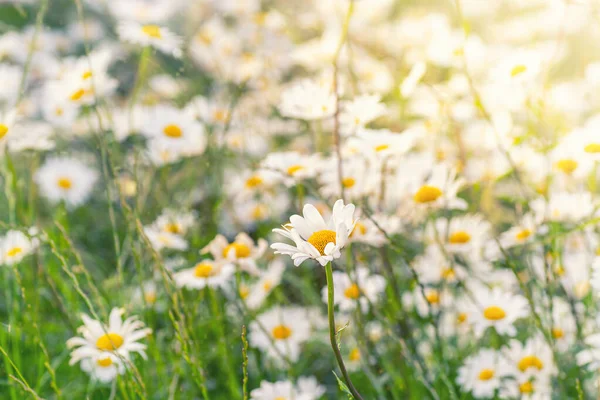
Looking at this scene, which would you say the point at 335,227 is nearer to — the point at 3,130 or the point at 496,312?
the point at 496,312

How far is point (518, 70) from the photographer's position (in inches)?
42.9

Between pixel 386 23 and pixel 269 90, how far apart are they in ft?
2.52

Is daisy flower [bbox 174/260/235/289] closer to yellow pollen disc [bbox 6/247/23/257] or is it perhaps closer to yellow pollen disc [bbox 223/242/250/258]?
yellow pollen disc [bbox 223/242/250/258]

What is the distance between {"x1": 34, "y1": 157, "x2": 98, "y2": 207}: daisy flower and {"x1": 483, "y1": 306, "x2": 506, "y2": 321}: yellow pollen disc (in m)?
1.34

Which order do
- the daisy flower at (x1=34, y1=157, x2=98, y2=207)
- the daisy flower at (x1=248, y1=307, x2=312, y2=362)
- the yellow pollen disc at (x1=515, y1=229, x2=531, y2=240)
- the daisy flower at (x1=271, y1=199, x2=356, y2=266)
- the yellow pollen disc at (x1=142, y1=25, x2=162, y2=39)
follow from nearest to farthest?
the daisy flower at (x1=271, y1=199, x2=356, y2=266) < the yellow pollen disc at (x1=515, y1=229, x2=531, y2=240) < the daisy flower at (x1=248, y1=307, x2=312, y2=362) < the yellow pollen disc at (x1=142, y1=25, x2=162, y2=39) < the daisy flower at (x1=34, y1=157, x2=98, y2=207)

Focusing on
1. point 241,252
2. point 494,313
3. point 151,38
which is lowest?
point 494,313

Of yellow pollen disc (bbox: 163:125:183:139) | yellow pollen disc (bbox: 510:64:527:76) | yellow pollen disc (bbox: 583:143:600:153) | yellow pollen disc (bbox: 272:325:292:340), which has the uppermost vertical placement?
yellow pollen disc (bbox: 163:125:183:139)

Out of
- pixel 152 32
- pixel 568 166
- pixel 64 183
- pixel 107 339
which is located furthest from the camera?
pixel 64 183

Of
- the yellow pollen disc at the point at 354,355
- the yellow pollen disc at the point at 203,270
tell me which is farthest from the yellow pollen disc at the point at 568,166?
the yellow pollen disc at the point at 203,270

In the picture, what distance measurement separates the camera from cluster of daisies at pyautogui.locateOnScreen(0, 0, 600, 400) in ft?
2.87

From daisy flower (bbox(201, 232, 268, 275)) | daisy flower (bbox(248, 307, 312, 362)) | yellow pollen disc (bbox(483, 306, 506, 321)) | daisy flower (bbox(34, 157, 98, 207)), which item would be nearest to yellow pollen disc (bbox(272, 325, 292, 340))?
daisy flower (bbox(248, 307, 312, 362))

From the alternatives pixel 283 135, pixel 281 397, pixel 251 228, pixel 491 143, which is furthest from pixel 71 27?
pixel 281 397

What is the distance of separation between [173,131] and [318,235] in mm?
902

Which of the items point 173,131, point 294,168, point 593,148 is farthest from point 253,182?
point 593,148
